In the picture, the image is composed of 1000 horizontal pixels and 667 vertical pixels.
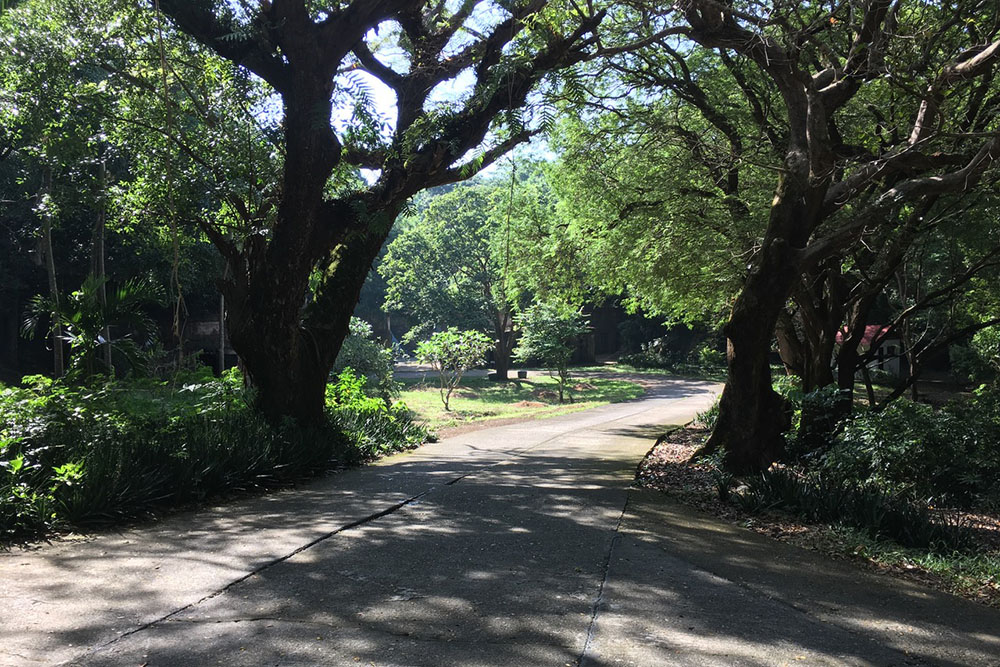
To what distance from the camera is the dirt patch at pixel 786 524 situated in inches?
224

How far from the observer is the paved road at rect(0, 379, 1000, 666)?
3.63 meters

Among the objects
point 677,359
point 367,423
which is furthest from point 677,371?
point 367,423

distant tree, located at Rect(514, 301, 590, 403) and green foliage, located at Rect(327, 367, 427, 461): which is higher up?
distant tree, located at Rect(514, 301, 590, 403)

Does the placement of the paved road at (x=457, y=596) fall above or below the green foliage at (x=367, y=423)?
below

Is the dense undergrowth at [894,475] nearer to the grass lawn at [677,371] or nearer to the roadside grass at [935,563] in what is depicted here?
the roadside grass at [935,563]

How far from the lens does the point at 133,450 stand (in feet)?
22.4

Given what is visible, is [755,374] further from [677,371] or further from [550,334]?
[677,371]

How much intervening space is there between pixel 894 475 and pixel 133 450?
29.4 ft

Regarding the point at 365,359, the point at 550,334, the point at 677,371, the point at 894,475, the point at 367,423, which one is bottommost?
the point at 894,475

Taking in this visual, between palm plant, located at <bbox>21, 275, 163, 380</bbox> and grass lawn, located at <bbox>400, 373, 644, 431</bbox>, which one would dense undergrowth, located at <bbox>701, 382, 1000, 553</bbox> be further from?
grass lawn, located at <bbox>400, 373, 644, 431</bbox>

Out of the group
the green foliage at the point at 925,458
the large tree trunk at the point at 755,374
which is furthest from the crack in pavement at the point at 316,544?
the green foliage at the point at 925,458

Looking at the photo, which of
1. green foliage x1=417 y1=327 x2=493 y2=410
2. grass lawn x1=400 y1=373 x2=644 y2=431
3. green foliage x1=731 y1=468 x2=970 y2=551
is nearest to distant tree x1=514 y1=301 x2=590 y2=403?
grass lawn x1=400 y1=373 x2=644 y2=431

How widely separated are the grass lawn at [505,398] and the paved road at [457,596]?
41.7ft

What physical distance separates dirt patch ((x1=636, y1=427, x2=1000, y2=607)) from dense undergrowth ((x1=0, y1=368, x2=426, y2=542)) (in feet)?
14.6
